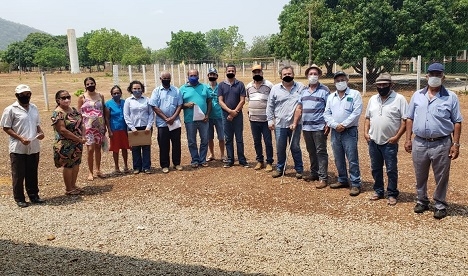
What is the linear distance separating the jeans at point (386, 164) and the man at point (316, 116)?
83 centimetres

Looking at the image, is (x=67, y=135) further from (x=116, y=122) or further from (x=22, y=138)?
(x=116, y=122)

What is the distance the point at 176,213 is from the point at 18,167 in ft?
7.66

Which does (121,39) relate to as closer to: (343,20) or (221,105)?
(343,20)

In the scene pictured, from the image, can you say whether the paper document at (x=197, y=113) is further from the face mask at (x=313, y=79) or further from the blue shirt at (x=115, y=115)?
the face mask at (x=313, y=79)

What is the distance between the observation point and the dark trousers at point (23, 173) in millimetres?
A: 5965

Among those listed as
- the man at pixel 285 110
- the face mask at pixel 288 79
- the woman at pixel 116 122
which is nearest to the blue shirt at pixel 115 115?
the woman at pixel 116 122

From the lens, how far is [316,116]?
6250 millimetres

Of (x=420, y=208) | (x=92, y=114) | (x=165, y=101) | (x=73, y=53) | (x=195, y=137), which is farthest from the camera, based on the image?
(x=73, y=53)

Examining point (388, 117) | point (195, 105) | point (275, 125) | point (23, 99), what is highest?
point (23, 99)

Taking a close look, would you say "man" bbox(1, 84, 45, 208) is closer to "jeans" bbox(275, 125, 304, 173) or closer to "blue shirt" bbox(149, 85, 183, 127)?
"blue shirt" bbox(149, 85, 183, 127)

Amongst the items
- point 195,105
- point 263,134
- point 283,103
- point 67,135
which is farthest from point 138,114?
point 283,103

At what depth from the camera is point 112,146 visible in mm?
7363

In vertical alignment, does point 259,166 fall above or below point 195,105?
below

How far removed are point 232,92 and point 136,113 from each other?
167 centimetres
